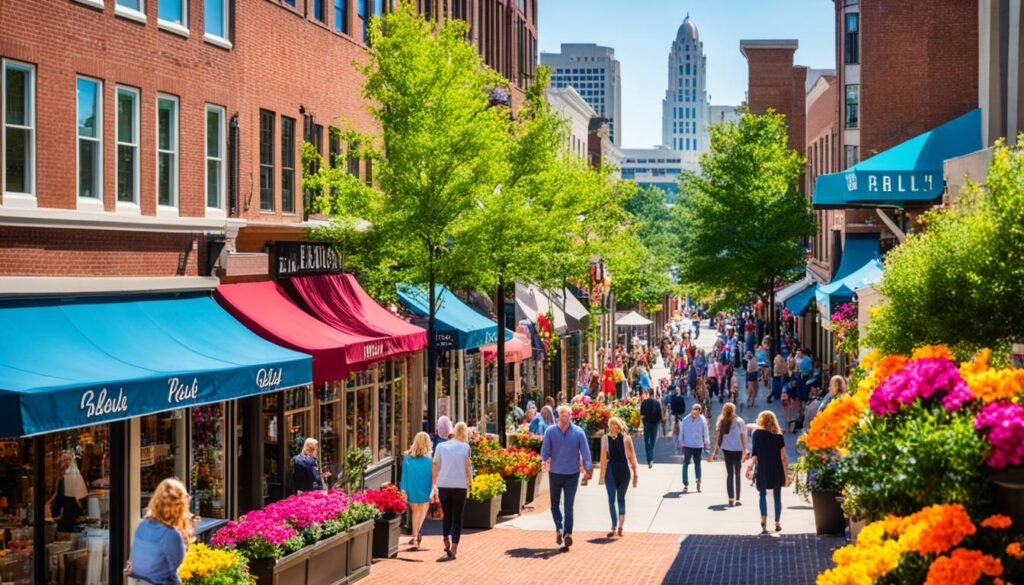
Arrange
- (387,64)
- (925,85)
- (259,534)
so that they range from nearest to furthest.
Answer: (259,534), (387,64), (925,85)

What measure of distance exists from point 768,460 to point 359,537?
6.40 m

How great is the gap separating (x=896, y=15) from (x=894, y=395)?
39.1 meters

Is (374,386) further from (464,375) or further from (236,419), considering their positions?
(464,375)

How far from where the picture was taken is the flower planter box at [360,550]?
15883 millimetres

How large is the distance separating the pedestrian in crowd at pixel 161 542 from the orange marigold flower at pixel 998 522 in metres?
6.09

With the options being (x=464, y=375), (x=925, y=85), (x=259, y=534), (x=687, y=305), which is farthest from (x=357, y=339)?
(x=687, y=305)

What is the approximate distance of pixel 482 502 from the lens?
2072 cm

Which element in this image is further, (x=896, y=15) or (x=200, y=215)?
(x=896, y=15)

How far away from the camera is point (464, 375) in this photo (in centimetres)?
3650

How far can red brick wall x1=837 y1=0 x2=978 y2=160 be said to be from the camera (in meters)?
44.0

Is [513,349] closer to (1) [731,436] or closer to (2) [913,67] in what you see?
(1) [731,436]

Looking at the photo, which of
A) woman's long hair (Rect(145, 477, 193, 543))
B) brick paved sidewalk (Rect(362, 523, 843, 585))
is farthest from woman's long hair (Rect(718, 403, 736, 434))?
woman's long hair (Rect(145, 477, 193, 543))

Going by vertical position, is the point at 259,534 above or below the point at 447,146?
below

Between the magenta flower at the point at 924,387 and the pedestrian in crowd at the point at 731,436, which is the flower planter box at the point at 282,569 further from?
the pedestrian in crowd at the point at 731,436
